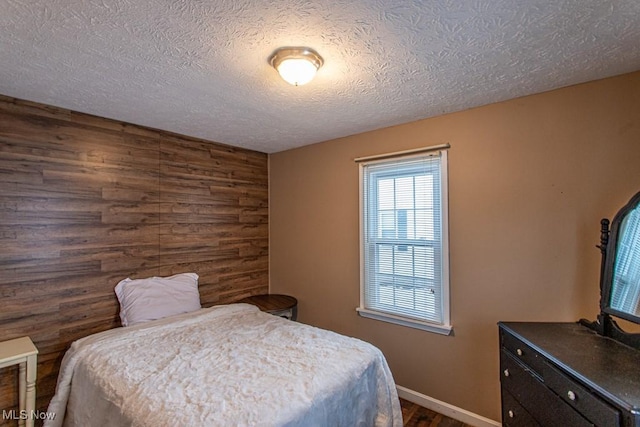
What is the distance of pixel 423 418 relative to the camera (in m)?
2.29

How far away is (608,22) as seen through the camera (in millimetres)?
1282

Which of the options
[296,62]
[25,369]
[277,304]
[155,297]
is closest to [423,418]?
[277,304]

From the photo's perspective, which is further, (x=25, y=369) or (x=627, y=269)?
(x=25, y=369)

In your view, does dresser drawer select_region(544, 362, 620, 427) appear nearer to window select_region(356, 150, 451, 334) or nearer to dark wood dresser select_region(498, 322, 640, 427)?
dark wood dresser select_region(498, 322, 640, 427)

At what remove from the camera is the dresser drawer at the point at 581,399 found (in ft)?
3.65

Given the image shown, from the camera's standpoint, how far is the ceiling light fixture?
4.80 ft

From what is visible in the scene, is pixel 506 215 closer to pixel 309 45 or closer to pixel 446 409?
pixel 446 409

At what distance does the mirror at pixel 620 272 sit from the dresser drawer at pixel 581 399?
0.49 metres

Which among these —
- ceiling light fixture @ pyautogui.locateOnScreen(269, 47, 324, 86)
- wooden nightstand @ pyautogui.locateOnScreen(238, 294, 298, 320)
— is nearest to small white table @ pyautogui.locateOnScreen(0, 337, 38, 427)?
wooden nightstand @ pyautogui.locateOnScreen(238, 294, 298, 320)

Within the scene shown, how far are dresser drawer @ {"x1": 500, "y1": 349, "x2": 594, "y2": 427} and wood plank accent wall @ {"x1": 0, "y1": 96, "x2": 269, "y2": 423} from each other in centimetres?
258

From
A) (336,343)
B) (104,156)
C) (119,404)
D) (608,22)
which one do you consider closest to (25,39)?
(104,156)

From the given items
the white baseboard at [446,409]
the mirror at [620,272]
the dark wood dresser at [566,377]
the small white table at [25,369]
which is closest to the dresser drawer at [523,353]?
the dark wood dresser at [566,377]

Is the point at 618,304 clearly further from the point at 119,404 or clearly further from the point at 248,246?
the point at 248,246

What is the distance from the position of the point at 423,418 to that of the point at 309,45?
2.70 metres
